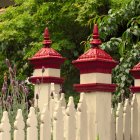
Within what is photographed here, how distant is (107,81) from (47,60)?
107 centimetres

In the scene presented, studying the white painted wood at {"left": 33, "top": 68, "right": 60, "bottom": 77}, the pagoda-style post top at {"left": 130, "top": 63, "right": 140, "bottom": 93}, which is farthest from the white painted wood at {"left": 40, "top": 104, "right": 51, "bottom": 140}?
the pagoda-style post top at {"left": 130, "top": 63, "right": 140, "bottom": 93}

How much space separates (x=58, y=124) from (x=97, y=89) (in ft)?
1.45

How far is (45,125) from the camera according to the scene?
4.74 meters

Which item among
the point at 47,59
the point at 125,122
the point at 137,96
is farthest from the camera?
the point at 47,59

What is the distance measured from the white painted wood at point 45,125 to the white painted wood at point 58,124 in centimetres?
5

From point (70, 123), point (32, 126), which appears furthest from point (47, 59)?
point (32, 126)

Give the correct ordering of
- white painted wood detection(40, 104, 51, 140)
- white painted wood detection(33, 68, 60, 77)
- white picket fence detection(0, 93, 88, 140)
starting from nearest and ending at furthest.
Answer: white picket fence detection(0, 93, 88, 140), white painted wood detection(40, 104, 51, 140), white painted wood detection(33, 68, 60, 77)

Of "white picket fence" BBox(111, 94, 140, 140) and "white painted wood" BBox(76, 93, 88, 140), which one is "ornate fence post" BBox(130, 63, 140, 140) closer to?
"white picket fence" BBox(111, 94, 140, 140)

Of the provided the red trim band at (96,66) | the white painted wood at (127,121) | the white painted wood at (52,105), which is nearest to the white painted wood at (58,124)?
the red trim band at (96,66)

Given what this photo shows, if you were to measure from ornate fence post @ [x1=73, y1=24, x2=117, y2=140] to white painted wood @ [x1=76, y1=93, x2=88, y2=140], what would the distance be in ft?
0.14

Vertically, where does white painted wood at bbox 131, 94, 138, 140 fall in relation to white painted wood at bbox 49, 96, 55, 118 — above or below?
below

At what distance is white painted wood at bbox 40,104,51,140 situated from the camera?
4.72 m

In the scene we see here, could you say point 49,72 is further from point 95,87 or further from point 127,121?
point 95,87

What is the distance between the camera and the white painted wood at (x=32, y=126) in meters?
4.57
